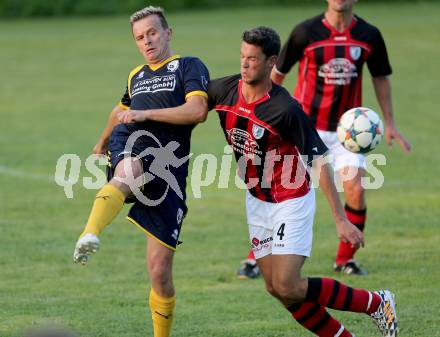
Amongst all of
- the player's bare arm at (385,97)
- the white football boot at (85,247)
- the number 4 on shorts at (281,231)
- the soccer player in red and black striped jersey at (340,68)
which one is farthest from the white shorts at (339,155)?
the white football boot at (85,247)

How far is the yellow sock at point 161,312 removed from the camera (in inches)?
259

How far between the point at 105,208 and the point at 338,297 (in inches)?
64.0

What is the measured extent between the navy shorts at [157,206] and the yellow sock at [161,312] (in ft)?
1.19

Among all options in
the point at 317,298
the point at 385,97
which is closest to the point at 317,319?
the point at 317,298

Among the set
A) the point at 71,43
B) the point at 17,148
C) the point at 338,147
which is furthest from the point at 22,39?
the point at 338,147

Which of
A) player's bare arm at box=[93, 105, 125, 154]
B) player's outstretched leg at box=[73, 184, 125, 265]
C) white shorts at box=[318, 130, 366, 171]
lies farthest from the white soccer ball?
player's outstretched leg at box=[73, 184, 125, 265]

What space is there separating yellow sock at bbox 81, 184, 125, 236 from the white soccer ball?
2153 millimetres

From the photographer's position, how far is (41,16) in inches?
1379

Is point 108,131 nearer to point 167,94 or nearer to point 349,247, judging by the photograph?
point 167,94

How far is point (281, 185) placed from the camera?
6539mm

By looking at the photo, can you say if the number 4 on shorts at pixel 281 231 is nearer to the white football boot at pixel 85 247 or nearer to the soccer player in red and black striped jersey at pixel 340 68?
the white football boot at pixel 85 247

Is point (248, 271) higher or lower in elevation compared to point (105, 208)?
lower

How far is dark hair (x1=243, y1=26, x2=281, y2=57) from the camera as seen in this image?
6.23 m

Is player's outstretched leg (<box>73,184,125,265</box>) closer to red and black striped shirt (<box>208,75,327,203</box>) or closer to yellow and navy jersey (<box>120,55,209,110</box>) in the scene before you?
yellow and navy jersey (<box>120,55,209,110</box>)
